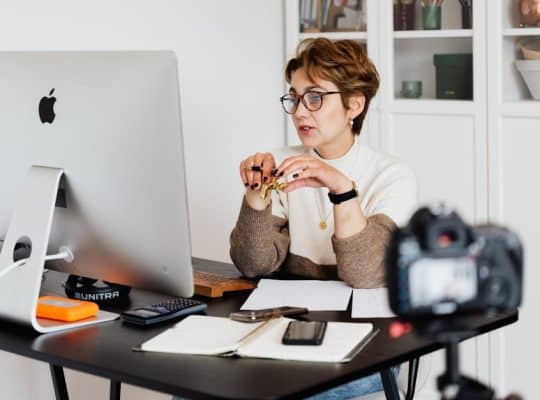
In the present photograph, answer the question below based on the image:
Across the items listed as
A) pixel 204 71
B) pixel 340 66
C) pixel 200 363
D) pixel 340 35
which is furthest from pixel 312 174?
pixel 340 35

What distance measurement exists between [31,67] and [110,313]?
52cm

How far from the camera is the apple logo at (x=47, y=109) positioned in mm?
2084

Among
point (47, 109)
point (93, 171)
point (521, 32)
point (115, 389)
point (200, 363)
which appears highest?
point (521, 32)

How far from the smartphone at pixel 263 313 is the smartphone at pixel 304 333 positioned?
0.34 ft

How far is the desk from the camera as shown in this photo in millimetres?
1682

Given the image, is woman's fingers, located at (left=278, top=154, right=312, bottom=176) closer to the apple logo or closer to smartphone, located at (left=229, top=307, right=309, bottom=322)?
smartphone, located at (left=229, top=307, right=309, bottom=322)

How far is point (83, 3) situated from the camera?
337cm

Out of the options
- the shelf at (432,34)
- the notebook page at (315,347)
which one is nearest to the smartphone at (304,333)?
the notebook page at (315,347)

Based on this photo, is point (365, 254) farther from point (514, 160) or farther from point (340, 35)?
point (340, 35)

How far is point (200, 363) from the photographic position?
1820mm

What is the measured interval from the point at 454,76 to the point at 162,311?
6.14 ft

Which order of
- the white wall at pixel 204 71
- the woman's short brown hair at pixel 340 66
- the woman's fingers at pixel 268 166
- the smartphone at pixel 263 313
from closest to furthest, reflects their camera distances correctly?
the smartphone at pixel 263 313 < the woman's fingers at pixel 268 166 < the woman's short brown hair at pixel 340 66 < the white wall at pixel 204 71

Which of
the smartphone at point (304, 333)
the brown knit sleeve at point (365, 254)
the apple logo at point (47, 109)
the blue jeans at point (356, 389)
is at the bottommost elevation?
the blue jeans at point (356, 389)

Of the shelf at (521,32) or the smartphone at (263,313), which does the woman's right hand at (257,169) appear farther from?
the shelf at (521,32)
